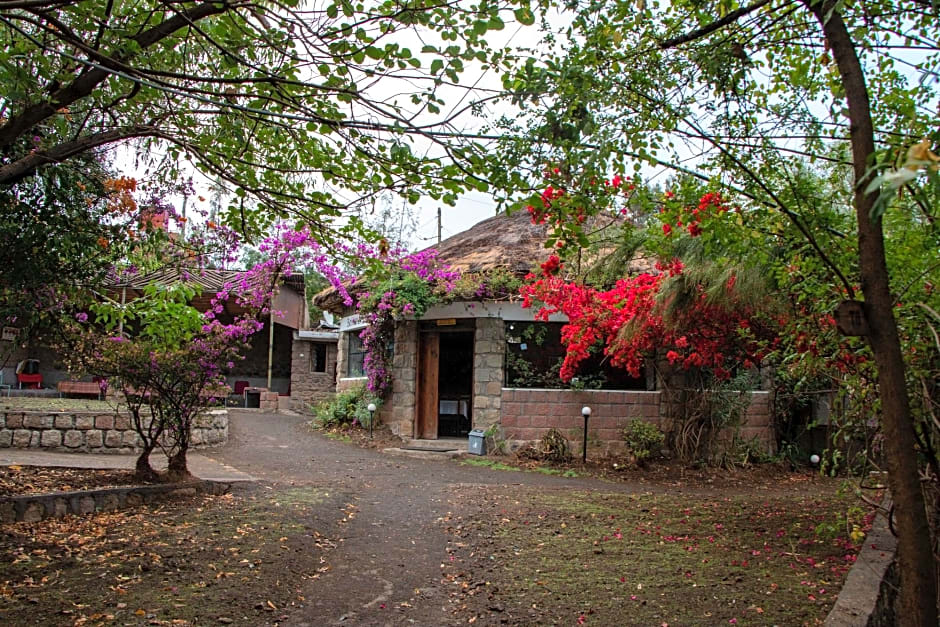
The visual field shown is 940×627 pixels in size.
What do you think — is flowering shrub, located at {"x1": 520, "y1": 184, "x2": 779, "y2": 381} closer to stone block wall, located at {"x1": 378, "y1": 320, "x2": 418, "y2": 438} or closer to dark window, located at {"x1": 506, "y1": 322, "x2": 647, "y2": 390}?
dark window, located at {"x1": 506, "y1": 322, "x2": 647, "y2": 390}

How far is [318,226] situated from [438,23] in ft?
6.54

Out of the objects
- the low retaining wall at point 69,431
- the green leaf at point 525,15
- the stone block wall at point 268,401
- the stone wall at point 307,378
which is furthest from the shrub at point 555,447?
the stone block wall at point 268,401

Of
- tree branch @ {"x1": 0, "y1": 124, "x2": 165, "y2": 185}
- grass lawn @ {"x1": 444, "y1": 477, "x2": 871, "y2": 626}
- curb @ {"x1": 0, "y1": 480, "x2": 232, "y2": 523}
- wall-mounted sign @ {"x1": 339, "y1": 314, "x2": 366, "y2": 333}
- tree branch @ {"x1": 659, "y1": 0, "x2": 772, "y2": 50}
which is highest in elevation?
tree branch @ {"x1": 659, "y1": 0, "x2": 772, "y2": 50}

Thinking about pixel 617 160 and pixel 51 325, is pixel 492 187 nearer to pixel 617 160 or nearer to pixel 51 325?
pixel 617 160

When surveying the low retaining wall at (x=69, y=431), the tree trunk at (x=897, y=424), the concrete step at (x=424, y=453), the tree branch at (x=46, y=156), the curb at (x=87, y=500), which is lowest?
the concrete step at (x=424, y=453)

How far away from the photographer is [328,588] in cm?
438

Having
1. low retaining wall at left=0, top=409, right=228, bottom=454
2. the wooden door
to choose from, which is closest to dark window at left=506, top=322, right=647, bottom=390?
the wooden door

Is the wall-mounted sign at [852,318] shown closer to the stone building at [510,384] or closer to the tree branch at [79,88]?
the tree branch at [79,88]

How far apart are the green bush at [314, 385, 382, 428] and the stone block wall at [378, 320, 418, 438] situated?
57cm

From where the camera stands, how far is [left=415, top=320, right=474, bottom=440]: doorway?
12633 millimetres

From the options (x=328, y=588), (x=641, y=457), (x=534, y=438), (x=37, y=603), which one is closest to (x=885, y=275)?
(x=328, y=588)

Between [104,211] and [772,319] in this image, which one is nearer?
[104,211]

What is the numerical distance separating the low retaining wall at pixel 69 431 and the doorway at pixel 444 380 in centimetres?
459

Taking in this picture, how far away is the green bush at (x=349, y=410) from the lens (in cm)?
1313
